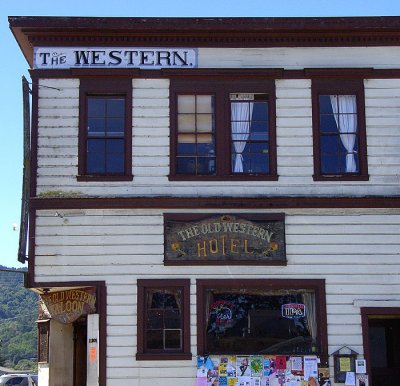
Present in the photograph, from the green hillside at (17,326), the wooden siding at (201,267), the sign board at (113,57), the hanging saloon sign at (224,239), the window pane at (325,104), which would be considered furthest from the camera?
the green hillside at (17,326)

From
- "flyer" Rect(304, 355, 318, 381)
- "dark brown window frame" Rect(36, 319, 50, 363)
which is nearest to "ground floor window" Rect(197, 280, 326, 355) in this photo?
"flyer" Rect(304, 355, 318, 381)

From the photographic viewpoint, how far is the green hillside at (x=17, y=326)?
98838mm

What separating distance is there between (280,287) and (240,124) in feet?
12.0

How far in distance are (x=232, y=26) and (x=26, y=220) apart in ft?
20.2

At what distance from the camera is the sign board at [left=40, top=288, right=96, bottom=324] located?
16719 millimetres

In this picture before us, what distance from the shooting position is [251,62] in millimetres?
17703

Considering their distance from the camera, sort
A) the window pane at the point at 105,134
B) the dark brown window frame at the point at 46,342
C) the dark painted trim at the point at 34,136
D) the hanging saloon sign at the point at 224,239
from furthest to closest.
A: the dark brown window frame at the point at 46,342 < the window pane at the point at 105,134 < the dark painted trim at the point at 34,136 < the hanging saloon sign at the point at 224,239

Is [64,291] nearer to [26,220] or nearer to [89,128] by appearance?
[26,220]

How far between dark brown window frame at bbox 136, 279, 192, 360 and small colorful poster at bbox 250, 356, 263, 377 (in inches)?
51.0

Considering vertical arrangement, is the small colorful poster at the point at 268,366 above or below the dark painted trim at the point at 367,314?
below

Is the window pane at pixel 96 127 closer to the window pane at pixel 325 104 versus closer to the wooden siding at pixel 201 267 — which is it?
the wooden siding at pixel 201 267

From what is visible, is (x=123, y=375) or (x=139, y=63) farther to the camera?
(x=139, y=63)

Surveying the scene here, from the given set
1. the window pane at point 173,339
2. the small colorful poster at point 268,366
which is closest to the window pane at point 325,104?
the small colorful poster at point 268,366

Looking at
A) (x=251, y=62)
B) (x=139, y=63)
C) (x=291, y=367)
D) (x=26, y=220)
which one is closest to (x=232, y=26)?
(x=251, y=62)
